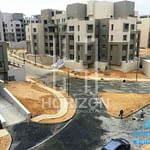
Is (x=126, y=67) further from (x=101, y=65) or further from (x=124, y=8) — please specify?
(x=124, y=8)

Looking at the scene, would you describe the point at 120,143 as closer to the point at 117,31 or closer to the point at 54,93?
the point at 54,93

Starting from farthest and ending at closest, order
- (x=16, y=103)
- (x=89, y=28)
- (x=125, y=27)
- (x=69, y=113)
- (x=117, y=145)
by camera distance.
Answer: (x=89, y=28)
(x=125, y=27)
(x=16, y=103)
(x=69, y=113)
(x=117, y=145)

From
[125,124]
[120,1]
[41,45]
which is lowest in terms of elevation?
[125,124]

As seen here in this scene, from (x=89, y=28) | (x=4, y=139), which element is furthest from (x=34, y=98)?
(x=89, y=28)

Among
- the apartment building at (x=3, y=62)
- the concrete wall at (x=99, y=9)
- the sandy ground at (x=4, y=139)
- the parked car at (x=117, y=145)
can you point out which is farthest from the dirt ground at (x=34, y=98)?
the concrete wall at (x=99, y=9)

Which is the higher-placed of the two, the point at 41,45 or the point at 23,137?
the point at 41,45

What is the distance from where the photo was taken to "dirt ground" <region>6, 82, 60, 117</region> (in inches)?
1192

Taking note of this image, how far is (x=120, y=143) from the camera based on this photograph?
2023 centimetres

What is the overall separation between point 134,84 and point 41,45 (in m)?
44.8

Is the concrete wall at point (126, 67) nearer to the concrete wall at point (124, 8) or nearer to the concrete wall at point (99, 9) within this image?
the concrete wall at point (124, 8)

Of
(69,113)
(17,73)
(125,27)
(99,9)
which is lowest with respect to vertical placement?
(69,113)

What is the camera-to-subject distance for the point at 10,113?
1139 inches

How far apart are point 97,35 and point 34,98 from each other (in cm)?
3500

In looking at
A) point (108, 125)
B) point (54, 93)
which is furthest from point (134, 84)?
point (108, 125)
